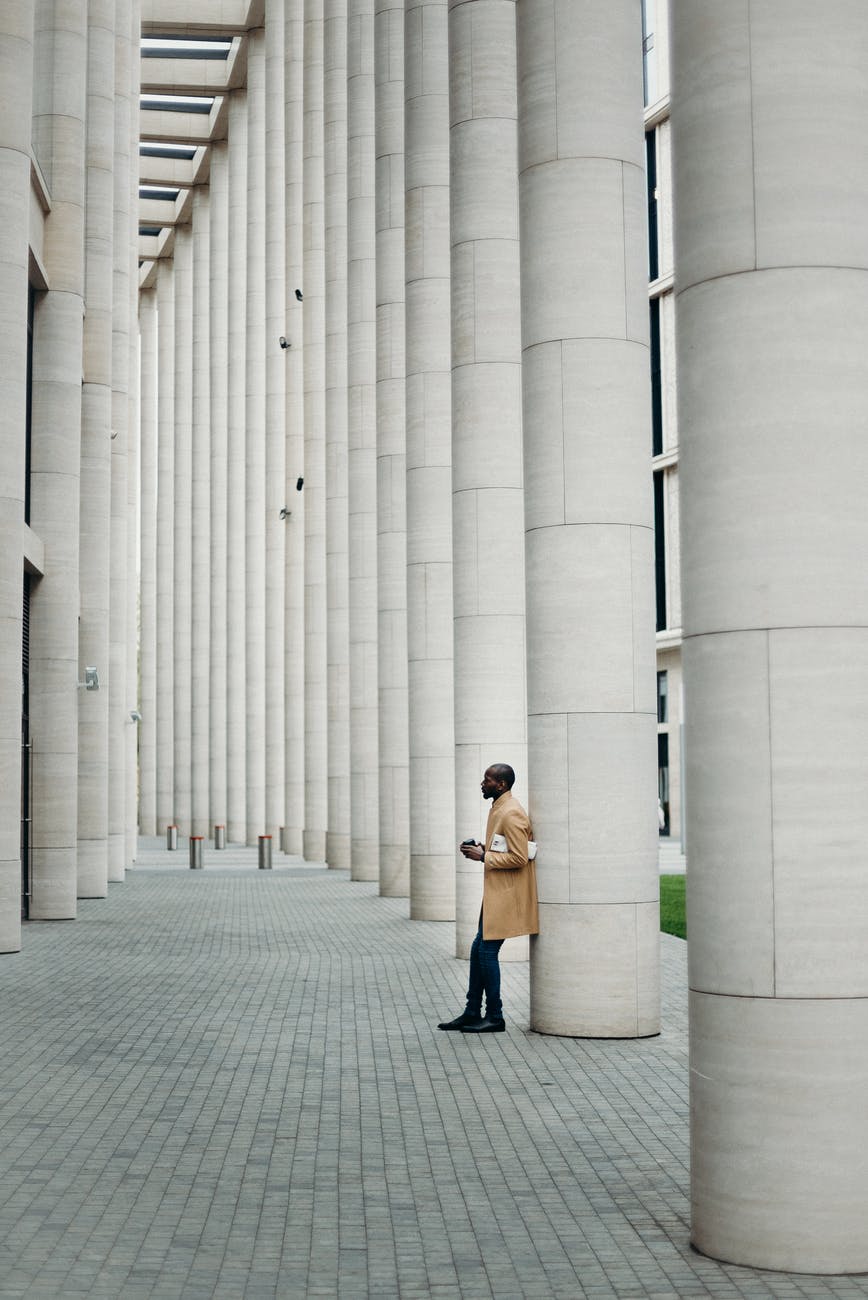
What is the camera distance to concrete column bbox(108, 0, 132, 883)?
115 ft

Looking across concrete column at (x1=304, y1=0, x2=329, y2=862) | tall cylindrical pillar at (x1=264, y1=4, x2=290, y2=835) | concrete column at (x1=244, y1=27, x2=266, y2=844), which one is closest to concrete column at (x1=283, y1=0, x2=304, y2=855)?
tall cylindrical pillar at (x1=264, y1=4, x2=290, y2=835)

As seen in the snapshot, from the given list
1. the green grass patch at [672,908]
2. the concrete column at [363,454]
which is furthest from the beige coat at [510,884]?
the concrete column at [363,454]

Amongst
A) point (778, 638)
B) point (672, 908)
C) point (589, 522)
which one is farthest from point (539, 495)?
point (672, 908)

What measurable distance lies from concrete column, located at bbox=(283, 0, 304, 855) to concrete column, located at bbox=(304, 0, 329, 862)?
176 centimetres

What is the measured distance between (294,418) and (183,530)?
648 inches

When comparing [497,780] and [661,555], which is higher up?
[661,555]

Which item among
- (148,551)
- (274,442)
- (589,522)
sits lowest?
(589,522)

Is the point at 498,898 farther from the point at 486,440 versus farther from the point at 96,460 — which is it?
the point at 96,460

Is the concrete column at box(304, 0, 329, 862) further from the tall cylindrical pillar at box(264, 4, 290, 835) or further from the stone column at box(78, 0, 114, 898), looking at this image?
the stone column at box(78, 0, 114, 898)

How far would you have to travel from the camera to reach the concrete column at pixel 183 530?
2441 inches

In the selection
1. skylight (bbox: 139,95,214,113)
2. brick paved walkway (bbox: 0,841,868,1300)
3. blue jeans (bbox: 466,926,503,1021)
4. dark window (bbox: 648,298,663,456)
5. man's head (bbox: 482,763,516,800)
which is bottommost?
brick paved walkway (bbox: 0,841,868,1300)

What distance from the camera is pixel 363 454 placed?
31.6 metres

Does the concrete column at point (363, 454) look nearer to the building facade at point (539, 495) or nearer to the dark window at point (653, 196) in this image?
the building facade at point (539, 495)

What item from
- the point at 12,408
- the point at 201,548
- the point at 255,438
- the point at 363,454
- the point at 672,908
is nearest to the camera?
the point at 12,408
